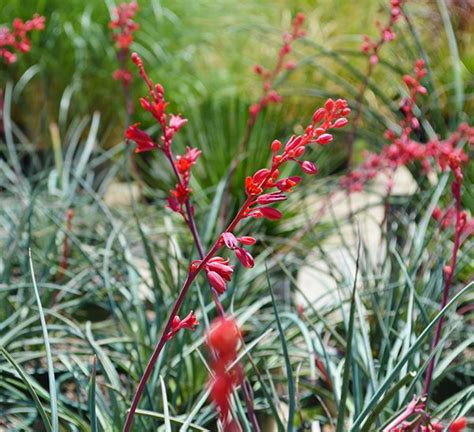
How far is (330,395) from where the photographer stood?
65.1 inches

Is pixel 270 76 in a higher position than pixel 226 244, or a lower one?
lower

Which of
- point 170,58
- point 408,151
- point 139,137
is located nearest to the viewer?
point 139,137

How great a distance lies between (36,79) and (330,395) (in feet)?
10.1

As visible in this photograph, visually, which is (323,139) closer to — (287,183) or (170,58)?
(287,183)

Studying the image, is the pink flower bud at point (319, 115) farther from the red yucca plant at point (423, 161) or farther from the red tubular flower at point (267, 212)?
the red yucca plant at point (423, 161)

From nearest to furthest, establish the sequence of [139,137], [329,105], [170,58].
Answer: [329,105]
[139,137]
[170,58]

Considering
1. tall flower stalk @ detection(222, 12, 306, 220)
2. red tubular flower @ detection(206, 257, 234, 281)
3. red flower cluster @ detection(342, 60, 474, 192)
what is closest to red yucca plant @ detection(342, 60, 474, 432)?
red flower cluster @ detection(342, 60, 474, 192)

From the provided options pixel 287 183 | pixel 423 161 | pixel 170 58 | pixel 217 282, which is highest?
pixel 287 183

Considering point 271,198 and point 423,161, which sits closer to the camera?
point 271,198

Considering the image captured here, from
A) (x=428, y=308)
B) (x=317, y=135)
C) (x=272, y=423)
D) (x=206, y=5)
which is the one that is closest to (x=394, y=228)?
(x=428, y=308)

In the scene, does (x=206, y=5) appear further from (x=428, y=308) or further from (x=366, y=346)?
(x=366, y=346)

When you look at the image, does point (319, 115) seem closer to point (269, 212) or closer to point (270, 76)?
point (269, 212)

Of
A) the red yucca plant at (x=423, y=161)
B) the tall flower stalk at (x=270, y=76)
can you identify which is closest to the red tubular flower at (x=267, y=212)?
the red yucca plant at (x=423, y=161)

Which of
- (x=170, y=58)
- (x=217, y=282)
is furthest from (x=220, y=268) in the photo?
(x=170, y=58)
